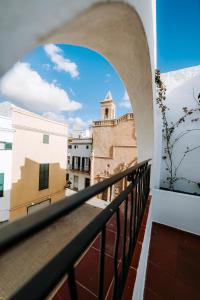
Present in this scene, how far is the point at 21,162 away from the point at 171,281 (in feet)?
22.7

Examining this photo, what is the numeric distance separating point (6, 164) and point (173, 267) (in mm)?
6629

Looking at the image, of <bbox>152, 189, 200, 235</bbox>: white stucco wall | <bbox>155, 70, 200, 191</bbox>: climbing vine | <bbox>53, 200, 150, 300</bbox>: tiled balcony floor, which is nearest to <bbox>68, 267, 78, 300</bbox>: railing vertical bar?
<bbox>53, 200, 150, 300</bbox>: tiled balcony floor

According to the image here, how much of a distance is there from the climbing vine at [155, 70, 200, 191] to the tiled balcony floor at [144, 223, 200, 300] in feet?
3.25

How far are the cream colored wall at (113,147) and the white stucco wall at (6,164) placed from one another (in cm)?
711

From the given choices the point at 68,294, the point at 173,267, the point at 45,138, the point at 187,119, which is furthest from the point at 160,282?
the point at 45,138

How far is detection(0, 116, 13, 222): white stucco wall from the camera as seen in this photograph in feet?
21.2

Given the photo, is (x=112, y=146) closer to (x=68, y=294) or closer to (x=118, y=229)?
(x=68, y=294)

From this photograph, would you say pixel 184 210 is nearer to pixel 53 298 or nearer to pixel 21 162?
pixel 53 298

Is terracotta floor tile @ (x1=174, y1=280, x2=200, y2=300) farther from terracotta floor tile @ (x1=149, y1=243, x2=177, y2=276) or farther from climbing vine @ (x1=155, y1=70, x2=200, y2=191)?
climbing vine @ (x1=155, y1=70, x2=200, y2=191)

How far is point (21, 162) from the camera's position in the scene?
23.4ft

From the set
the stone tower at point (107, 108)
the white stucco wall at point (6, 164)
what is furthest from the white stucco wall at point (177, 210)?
the stone tower at point (107, 108)

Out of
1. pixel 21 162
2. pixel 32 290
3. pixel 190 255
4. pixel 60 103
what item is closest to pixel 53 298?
pixel 32 290

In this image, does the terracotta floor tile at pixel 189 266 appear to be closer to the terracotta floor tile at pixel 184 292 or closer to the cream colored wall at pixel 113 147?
the terracotta floor tile at pixel 184 292

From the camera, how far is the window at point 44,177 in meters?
8.07
